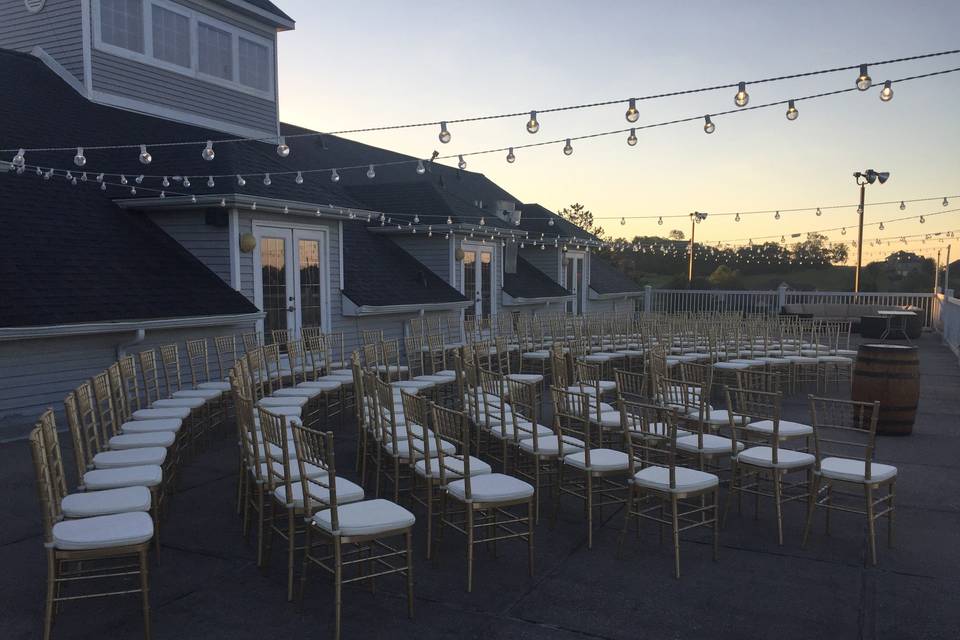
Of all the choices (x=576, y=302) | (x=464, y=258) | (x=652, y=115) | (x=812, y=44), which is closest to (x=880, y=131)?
(x=812, y=44)

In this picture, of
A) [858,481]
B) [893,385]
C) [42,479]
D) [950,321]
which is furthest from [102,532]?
[950,321]

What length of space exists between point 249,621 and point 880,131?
18854 millimetres

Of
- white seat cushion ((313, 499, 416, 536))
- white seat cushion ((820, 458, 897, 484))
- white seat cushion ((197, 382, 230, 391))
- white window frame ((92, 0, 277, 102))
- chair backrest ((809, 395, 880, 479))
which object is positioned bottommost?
chair backrest ((809, 395, 880, 479))

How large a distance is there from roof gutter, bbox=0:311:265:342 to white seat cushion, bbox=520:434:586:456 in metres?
5.15

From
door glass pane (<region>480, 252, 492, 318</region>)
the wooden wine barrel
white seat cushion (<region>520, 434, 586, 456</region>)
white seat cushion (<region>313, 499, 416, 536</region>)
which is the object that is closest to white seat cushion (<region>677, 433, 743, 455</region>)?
white seat cushion (<region>520, 434, 586, 456</region>)

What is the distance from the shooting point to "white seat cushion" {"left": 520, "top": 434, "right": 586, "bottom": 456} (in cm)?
476

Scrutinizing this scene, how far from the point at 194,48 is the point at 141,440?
1004 cm

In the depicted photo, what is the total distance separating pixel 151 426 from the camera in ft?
16.9

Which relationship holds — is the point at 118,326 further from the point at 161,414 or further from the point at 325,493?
the point at 325,493

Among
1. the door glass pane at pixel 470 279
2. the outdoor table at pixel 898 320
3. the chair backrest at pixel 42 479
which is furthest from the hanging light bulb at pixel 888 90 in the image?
the outdoor table at pixel 898 320

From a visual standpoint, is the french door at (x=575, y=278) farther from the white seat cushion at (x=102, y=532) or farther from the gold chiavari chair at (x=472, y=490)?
the white seat cushion at (x=102, y=532)

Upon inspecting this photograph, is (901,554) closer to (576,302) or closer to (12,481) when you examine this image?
(12,481)

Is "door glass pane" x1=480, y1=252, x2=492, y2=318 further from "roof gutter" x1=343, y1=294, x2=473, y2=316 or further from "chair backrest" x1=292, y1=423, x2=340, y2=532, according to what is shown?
"chair backrest" x1=292, y1=423, x2=340, y2=532

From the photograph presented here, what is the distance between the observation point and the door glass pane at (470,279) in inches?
595
